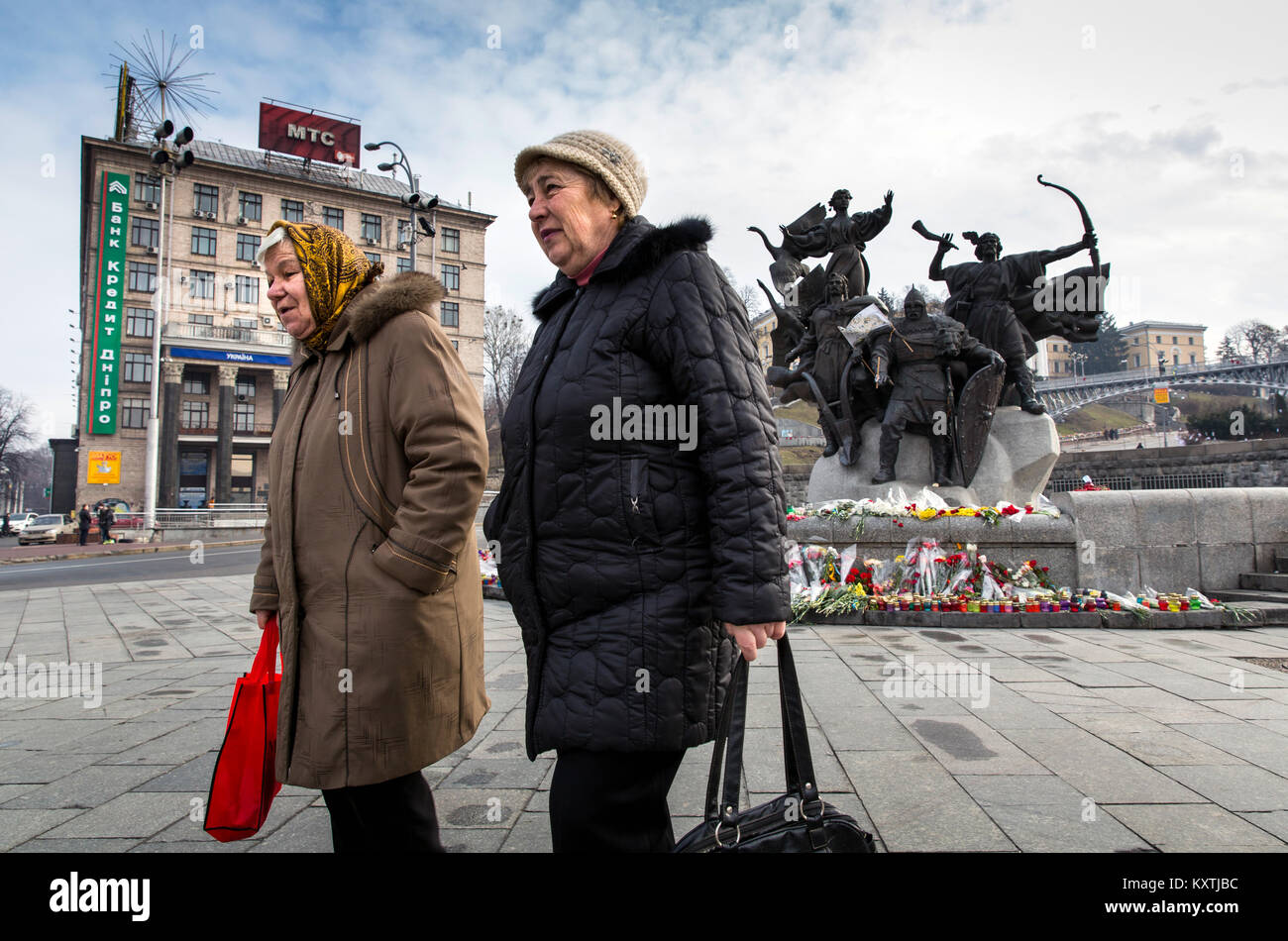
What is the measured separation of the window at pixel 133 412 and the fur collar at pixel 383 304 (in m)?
48.2

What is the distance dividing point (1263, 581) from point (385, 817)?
30.9 feet

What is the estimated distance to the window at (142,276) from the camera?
142 feet

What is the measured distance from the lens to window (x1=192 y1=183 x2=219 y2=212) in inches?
1772

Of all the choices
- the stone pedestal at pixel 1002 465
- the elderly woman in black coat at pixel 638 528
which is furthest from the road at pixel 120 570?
the elderly woman in black coat at pixel 638 528

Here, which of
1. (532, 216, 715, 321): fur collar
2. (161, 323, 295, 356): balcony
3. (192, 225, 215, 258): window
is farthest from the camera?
(192, 225, 215, 258): window

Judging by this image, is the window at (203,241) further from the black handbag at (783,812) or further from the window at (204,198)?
the black handbag at (783,812)

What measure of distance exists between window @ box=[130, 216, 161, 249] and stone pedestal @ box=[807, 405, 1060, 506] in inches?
1910

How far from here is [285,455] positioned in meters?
2.11

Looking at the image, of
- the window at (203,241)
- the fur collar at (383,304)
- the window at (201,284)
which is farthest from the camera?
the window at (203,241)

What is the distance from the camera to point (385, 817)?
1921mm

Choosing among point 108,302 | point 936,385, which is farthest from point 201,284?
point 936,385

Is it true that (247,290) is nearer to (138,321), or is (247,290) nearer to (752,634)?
(138,321)

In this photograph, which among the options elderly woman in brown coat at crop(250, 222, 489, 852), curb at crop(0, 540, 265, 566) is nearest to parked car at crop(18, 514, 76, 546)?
curb at crop(0, 540, 265, 566)

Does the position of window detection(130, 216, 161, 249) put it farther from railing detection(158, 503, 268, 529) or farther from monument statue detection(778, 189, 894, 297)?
monument statue detection(778, 189, 894, 297)
